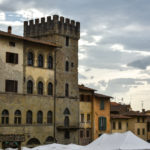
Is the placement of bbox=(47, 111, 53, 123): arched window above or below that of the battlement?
below

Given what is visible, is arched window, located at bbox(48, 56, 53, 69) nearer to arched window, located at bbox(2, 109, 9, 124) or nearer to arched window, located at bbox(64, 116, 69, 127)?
arched window, located at bbox(64, 116, 69, 127)

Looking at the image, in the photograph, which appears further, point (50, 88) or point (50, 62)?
point (50, 62)

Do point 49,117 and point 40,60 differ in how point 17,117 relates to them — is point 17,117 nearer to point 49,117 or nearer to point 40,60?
point 49,117

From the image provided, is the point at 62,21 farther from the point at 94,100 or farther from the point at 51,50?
the point at 94,100

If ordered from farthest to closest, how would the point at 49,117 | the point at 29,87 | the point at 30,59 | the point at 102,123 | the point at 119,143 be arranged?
1. the point at 102,123
2. the point at 49,117
3. the point at 30,59
4. the point at 29,87
5. the point at 119,143

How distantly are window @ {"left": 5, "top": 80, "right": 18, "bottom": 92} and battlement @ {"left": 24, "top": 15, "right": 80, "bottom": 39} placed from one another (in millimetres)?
9542

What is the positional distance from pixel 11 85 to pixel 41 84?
446cm

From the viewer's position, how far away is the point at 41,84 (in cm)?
4769

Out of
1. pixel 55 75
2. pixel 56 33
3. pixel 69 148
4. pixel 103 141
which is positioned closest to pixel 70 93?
pixel 55 75

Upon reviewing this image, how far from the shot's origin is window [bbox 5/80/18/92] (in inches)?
1726

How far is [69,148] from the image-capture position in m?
37.7

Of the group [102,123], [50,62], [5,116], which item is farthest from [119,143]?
[102,123]

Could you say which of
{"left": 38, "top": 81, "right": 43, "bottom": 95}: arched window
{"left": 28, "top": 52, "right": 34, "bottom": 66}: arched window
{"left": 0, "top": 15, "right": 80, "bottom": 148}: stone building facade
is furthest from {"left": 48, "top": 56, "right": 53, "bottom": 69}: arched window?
{"left": 28, "top": 52, "right": 34, "bottom": 66}: arched window

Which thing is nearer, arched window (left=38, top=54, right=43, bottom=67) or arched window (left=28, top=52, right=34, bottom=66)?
arched window (left=28, top=52, right=34, bottom=66)
